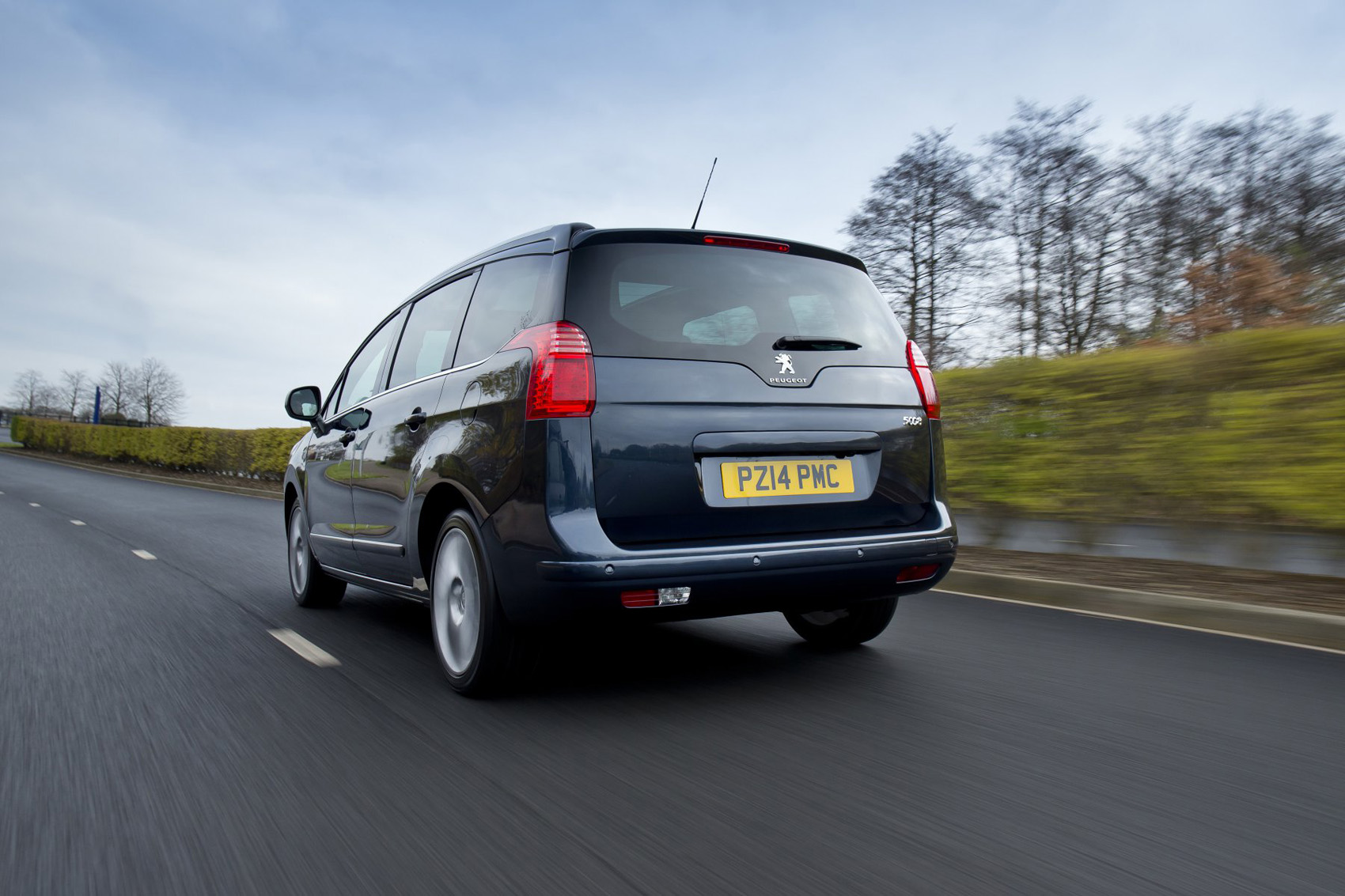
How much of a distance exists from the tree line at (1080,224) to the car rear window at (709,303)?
52.3ft

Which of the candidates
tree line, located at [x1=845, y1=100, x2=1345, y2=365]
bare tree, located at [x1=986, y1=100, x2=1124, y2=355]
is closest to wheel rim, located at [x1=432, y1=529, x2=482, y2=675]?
tree line, located at [x1=845, y1=100, x2=1345, y2=365]

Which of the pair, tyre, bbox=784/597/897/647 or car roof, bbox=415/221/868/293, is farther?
tyre, bbox=784/597/897/647

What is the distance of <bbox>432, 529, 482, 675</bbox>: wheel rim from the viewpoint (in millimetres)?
3912

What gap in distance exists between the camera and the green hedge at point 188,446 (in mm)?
29672

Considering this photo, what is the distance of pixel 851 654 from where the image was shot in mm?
4727

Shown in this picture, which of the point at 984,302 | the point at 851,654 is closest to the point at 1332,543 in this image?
the point at 851,654

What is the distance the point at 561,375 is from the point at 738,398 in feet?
2.08

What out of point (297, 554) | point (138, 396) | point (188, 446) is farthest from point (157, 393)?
point (297, 554)

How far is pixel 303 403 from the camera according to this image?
20.1ft

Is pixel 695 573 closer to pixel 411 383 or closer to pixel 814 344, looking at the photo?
pixel 814 344

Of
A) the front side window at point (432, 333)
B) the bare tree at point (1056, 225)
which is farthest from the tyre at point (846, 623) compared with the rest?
the bare tree at point (1056, 225)

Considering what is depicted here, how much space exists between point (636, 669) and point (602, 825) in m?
1.78

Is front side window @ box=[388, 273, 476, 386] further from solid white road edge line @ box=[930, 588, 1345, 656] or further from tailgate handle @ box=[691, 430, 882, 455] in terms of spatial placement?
solid white road edge line @ box=[930, 588, 1345, 656]

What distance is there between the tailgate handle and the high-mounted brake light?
30.2 inches
